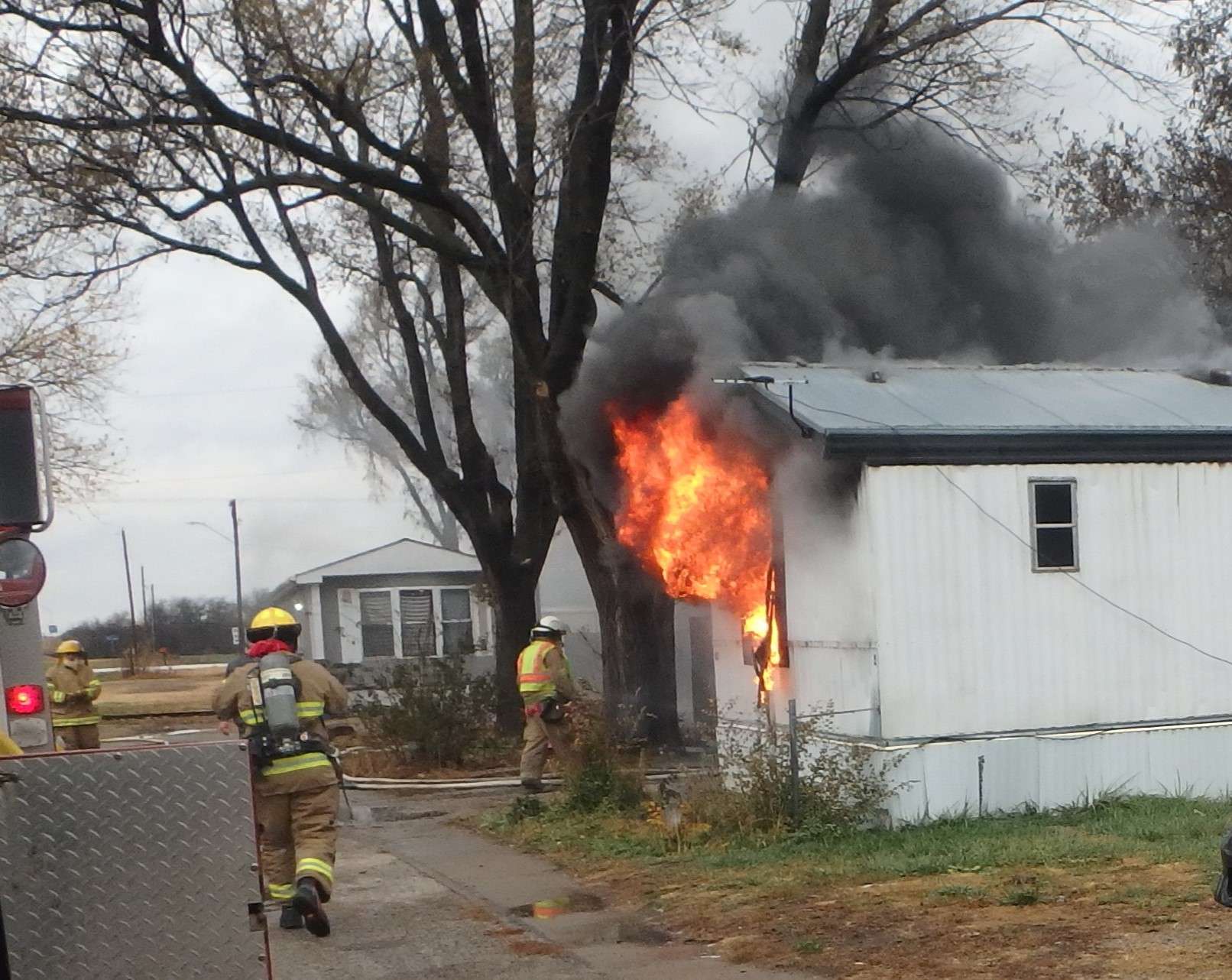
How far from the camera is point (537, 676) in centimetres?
1393

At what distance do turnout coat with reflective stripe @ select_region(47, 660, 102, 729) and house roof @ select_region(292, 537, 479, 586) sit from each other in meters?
20.7

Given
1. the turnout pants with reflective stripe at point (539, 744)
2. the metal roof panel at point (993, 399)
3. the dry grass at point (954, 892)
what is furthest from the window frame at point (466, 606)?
the dry grass at point (954, 892)

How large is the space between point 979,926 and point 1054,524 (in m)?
4.49

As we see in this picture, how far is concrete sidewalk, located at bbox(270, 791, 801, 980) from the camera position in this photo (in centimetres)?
771

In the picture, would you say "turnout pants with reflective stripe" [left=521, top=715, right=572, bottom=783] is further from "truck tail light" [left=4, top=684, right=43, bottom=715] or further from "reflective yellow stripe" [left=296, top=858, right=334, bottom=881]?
"truck tail light" [left=4, top=684, right=43, bottom=715]

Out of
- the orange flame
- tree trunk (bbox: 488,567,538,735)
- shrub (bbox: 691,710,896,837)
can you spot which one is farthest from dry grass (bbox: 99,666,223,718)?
shrub (bbox: 691,710,896,837)

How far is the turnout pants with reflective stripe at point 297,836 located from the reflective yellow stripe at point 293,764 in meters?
0.12

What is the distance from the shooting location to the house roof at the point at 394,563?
37031 mm

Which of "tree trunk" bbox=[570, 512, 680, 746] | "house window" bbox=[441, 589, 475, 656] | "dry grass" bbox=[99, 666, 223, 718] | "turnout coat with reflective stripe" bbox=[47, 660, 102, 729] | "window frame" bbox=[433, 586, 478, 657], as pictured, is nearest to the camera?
"turnout coat with reflective stripe" bbox=[47, 660, 102, 729]

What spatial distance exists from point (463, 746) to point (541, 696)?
3.07 m

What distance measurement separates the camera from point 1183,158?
22688 millimetres

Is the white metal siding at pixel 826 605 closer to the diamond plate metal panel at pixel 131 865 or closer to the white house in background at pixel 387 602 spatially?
the diamond plate metal panel at pixel 131 865

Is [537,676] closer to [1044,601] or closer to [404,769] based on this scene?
[404,769]

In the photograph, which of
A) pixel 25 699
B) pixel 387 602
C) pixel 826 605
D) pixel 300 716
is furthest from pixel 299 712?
pixel 387 602
